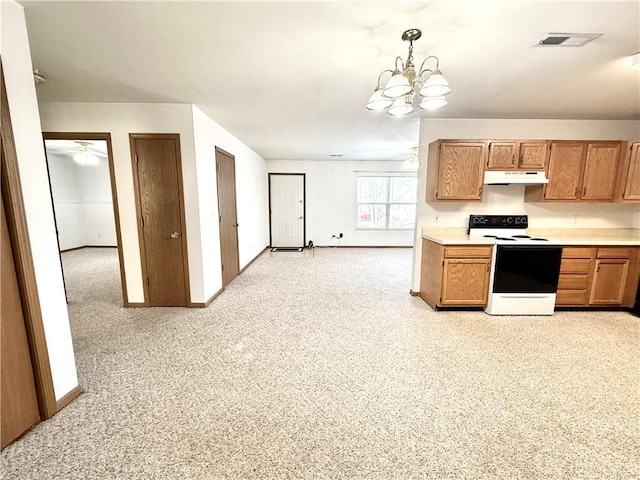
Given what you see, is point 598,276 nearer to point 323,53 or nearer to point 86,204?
point 323,53

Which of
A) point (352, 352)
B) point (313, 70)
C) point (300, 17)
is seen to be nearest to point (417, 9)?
point (300, 17)

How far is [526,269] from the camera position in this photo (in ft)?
10.1

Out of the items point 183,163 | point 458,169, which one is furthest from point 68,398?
point 458,169

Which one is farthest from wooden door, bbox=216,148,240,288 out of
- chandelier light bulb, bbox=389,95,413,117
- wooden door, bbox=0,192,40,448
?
chandelier light bulb, bbox=389,95,413,117

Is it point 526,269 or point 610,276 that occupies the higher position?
point 526,269

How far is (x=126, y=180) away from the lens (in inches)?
124

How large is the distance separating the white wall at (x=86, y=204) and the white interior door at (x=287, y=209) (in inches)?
175

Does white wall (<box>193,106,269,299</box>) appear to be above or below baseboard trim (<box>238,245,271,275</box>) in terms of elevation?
above

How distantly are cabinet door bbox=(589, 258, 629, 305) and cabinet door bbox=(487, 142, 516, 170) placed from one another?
61.4 inches

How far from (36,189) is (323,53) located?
81.5 inches

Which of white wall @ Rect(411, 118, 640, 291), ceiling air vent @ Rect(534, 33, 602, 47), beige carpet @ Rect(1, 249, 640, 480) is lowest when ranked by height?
beige carpet @ Rect(1, 249, 640, 480)

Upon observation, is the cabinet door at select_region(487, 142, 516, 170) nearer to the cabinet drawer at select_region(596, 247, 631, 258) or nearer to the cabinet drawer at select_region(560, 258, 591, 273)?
the cabinet drawer at select_region(560, 258, 591, 273)

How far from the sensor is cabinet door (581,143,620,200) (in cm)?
327

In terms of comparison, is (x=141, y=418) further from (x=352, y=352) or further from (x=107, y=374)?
(x=352, y=352)
